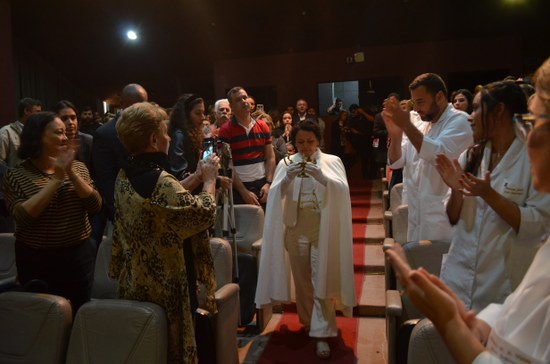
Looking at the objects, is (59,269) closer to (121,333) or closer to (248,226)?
(121,333)

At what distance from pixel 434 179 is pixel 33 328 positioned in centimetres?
223

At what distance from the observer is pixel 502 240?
189 cm

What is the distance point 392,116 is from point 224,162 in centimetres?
134

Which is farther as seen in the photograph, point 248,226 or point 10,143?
point 10,143

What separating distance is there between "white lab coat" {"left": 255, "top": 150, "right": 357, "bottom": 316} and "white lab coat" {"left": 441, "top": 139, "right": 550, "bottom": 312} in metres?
1.39

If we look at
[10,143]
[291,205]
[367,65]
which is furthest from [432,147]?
[367,65]

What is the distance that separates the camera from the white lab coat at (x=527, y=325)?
1.02 m

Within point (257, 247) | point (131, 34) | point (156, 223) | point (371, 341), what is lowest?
point (371, 341)

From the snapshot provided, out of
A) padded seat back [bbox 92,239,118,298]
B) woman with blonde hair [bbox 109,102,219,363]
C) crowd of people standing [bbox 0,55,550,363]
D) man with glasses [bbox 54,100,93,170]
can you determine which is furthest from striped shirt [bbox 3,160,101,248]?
man with glasses [bbox 54,100,93,170]

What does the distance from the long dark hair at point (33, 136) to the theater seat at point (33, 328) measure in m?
0.79


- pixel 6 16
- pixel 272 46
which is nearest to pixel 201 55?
pixel 272 46

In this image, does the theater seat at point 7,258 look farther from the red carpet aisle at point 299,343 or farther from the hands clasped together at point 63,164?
the red carpet aisle at point 299,343

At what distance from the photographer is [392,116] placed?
2.62 meters

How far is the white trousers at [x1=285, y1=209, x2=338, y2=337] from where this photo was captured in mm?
3400
